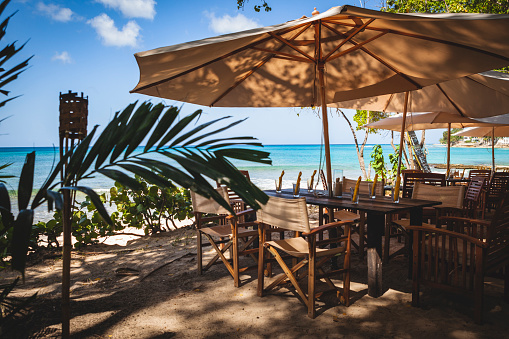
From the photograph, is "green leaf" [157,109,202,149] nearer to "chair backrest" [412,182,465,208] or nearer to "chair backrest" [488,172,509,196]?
"chair backrest" [412,182,465,208]

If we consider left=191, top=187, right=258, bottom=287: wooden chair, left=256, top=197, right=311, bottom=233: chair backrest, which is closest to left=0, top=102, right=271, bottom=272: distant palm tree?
left=256, top=197, right=311, bottom=233: chair backrest

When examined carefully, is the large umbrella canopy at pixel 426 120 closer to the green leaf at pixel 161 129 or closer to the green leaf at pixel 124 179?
the green leaf at pixel 161 129

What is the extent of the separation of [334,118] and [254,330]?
11.4m

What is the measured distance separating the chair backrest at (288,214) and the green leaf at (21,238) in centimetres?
173

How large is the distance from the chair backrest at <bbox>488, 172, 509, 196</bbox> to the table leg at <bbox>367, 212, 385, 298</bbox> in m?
4.63

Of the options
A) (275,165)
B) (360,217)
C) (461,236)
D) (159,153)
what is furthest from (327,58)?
(275,165)

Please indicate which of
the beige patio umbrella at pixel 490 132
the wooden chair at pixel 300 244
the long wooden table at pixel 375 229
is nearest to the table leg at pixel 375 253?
the long wooden table at pixel 375 229

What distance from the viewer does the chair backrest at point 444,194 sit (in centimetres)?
392

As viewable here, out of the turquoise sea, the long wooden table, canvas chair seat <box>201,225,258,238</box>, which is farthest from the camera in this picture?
the turquoise sea

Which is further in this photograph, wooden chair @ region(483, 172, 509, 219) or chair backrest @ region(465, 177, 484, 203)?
wooden chair @ region(483, 172, 509, 219)

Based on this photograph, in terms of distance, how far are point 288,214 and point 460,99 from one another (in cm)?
361

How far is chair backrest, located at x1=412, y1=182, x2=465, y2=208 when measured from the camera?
12.8ft

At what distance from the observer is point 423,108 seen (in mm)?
5367

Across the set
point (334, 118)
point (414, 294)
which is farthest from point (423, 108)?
point (334, 118)
